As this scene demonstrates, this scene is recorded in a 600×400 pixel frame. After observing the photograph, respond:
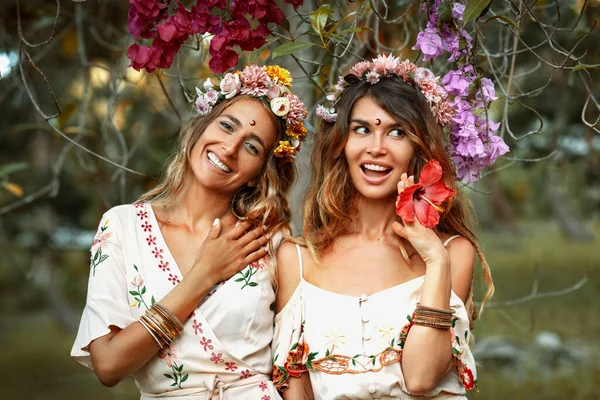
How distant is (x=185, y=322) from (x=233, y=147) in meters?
0.58

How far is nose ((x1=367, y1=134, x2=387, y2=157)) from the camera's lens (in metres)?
2.61

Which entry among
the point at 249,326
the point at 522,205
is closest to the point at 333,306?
the point at 249,326

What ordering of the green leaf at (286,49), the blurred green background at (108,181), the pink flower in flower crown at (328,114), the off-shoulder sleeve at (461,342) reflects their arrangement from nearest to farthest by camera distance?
the green leaf at (286,49) → the off-shoulder sleeve at (461,342) → the pink flower in flower crown at (328,114) → the blurred green background at (108,181)

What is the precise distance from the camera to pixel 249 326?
8.61 ft

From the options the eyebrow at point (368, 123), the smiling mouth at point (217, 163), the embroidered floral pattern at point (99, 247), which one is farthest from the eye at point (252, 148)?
the embroidered floral pattern at point (99, 247)

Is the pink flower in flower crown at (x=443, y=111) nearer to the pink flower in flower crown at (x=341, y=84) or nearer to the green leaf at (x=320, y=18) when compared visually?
the pink flower in flower crown at (x=341, y=84)

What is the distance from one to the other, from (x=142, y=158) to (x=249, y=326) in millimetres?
4507

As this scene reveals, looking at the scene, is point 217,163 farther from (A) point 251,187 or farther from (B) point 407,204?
(B) point 407,204

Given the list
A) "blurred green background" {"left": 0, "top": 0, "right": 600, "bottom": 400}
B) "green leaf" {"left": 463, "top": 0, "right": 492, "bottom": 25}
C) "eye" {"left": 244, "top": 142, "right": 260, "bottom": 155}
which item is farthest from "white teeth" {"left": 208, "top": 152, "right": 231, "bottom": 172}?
"blurred green background" {"left": 0, "top": 0, "right": 600, "bottom": 400}

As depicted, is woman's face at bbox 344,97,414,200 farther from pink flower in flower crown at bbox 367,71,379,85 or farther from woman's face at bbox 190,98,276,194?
woman's face at bbox 190,98,276,194

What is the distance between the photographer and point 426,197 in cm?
259

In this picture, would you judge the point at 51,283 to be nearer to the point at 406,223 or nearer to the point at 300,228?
the point at 300,228

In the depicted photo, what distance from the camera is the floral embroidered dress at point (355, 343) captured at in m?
2.54

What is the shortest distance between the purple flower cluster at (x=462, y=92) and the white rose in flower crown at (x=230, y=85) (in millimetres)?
607
